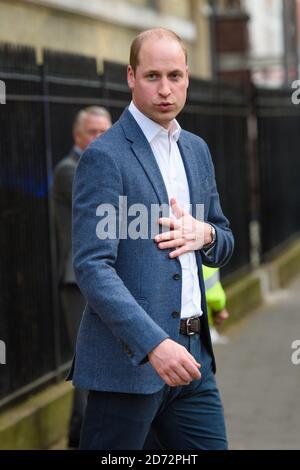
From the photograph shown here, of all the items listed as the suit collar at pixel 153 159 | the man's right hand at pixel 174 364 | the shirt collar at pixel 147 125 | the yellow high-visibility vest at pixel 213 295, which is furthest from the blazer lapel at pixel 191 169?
the yellow high-visibility vest at pixel 213 295

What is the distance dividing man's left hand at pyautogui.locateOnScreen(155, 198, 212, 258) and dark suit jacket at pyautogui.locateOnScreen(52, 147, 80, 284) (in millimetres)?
3501

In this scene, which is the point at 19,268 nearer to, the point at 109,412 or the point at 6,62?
the point at 6,62

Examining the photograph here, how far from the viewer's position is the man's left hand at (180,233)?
4375mm

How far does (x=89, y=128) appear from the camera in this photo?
7.85m

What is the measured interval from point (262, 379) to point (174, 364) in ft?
21.3

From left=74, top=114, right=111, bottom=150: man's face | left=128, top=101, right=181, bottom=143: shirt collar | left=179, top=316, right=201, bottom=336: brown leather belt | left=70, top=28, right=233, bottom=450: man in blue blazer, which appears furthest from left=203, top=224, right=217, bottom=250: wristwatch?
left=74, top=114, right=111, bottom=150: man's face

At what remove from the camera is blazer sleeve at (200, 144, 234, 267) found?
4.64 meters

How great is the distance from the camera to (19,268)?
8180mm

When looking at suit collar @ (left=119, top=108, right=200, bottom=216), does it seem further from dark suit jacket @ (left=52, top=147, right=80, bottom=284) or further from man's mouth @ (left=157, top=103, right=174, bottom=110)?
dark suit jacket @ (left=52, top=147, right=80, bottom=284)

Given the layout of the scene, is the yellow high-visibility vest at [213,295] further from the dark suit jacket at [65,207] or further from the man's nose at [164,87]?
the dark suit jacket at [65,207]

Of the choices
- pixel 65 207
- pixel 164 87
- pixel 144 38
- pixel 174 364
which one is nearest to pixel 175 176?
pixel 164 87

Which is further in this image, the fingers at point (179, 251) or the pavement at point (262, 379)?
the pavement at point (262, 379)
